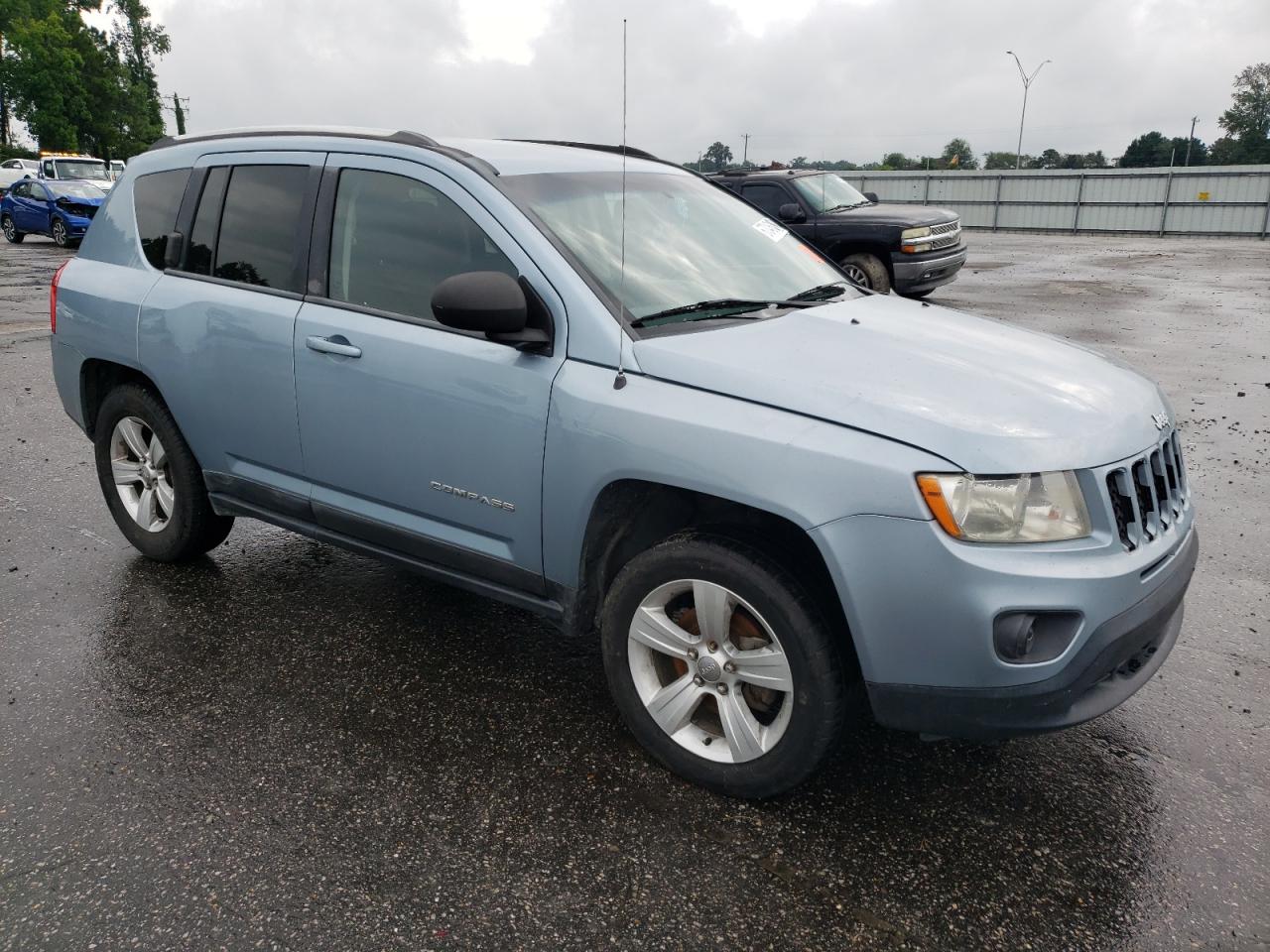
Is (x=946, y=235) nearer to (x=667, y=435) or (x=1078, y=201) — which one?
(x=667, y=435)

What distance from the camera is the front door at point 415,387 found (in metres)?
3.10

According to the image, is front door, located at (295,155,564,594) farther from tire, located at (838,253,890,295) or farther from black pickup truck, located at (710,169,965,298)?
tire, located at (838,253,890,295)

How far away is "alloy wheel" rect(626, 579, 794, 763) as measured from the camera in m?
2.76

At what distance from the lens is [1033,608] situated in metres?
2.40

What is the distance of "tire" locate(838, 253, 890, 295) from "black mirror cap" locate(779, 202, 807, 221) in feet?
2.74

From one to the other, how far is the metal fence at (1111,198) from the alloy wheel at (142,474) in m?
34.6

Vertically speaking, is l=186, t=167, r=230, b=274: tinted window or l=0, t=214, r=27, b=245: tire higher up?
l=186, t=167, r=230, b=274: tinted window

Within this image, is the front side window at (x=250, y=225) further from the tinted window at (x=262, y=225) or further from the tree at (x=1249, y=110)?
the tree at (x=1249, y=110)

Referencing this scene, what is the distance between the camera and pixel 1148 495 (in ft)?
9.05

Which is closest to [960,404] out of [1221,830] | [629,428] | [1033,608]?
[1033,608]

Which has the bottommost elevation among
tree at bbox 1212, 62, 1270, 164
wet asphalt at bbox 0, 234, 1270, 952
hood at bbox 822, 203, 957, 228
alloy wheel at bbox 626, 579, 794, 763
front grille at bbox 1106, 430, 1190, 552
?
wet asphalt at bbox 0, 234, 1270, 952

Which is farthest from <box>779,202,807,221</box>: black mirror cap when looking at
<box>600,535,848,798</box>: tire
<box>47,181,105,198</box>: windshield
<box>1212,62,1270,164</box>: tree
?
<box>1212,62,1270,164</box>: tree

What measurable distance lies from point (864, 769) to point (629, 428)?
129 centimetres

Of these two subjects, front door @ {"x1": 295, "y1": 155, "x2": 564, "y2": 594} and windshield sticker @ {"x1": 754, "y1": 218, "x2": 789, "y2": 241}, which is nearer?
front door @ {"x1": 295, "y1": 155, "x2": 564, "y2": 594}
